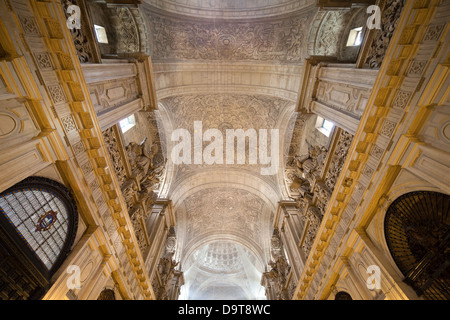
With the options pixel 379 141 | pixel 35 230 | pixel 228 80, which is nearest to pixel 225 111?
pixel 228 80

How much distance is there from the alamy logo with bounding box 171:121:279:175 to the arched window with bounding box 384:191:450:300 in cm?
667

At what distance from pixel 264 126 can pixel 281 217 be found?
4.78 metres

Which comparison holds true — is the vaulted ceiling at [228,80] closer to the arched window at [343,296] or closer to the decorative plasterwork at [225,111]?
the decorative plasterwork at [225,111]

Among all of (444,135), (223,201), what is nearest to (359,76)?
(444,135)

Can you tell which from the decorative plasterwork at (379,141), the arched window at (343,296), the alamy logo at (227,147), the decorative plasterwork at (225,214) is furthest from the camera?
the decorative plasterwork at (225,214)

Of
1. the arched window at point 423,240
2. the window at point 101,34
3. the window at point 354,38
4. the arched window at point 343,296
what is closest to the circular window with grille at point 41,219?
the window at point 101,34

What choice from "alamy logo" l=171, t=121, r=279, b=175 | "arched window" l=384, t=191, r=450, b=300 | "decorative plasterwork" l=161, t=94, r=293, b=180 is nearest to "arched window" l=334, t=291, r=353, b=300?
"arched window" l=384, t=191, r=450, b=300

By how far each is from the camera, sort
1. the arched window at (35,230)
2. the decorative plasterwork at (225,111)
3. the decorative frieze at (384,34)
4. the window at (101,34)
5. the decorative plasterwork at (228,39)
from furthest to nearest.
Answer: the decorative plasterwork at (225,111) < the decorative plasterwork at (228,39) < the window at (101,34) < the decorative frieze at (384,34) < the arched window at (35,230)

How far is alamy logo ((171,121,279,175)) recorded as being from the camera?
10430 millimetres

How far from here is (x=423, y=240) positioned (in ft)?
10.3

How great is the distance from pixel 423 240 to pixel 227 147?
29.9 ft

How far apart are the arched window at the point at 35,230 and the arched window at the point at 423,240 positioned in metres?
6.44

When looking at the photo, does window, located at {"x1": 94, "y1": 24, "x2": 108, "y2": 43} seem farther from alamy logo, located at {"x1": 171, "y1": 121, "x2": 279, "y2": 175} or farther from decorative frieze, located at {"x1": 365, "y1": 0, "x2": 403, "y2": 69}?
decorative frieze, located at {"x1": 365, "y1": 0, "x2": 403, "y2": 69}

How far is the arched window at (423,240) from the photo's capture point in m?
2.95
